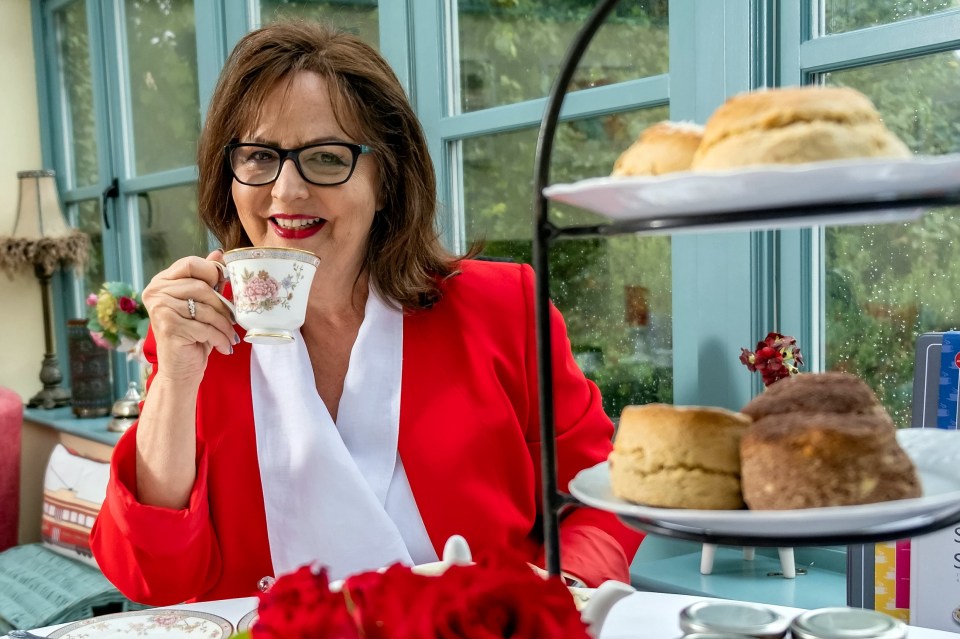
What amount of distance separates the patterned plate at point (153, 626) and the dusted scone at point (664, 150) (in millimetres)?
591

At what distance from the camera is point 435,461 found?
1.37 meters

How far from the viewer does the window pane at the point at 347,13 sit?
2578 mm

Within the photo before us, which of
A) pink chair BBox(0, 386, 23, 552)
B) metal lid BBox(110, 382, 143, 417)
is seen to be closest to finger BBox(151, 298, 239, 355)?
metal lid BBox(110, 382, 143, 417)

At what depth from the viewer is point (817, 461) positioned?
55cm

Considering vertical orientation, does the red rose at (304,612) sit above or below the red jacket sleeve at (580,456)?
above

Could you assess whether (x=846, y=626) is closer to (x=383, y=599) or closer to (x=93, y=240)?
(x=383, y=599)

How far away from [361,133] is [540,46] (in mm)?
853

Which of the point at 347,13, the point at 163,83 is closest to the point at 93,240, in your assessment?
the point at 163,83

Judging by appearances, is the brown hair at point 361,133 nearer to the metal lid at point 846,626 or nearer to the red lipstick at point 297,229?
the red lipstick at point 297,229

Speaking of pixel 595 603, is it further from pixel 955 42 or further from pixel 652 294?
pixel 652 294

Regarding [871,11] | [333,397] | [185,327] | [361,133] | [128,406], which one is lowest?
[128,406]

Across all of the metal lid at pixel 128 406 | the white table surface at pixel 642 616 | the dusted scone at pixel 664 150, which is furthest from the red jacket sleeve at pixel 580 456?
the metal lid at pixel 128 406

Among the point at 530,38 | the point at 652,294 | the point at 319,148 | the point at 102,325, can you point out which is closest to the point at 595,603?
the point at 319,148

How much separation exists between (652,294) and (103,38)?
2.78m
